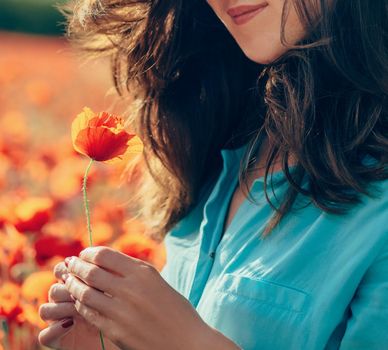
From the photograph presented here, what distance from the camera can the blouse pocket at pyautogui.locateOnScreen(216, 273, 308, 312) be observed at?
1.57 m

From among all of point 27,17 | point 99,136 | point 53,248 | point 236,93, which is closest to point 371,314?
point 99,136

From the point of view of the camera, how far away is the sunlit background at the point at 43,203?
2.23 metres

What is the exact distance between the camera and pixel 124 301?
1.46 m

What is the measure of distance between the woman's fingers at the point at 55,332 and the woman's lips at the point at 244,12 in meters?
0.57

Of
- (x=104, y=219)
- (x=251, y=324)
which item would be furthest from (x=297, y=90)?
(x=104, y=219)

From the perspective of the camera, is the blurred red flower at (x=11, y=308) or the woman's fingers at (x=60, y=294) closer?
the woman's fingers at (x=60, y=294)

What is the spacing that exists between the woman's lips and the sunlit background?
1.47 feet

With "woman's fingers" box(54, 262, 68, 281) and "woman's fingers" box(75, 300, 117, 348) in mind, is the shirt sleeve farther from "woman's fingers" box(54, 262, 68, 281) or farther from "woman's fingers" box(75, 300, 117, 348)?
"woman's fingers" box(54, 262, 68, 281)

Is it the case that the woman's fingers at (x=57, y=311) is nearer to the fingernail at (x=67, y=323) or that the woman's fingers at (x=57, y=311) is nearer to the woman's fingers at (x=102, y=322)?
the fingernail at (x=67, y=323)

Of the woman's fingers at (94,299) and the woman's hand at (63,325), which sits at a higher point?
the woman's fingers at (94,299)

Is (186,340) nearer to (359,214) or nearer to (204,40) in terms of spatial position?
(359,214)

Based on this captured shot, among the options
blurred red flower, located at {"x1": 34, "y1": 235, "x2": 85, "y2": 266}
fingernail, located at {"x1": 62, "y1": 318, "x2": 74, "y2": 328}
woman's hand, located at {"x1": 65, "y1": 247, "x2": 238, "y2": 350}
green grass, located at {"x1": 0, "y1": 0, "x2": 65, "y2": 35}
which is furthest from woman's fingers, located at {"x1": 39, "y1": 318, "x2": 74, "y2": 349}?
green grass, located at {"x1": 0, "y1": 0, "x2": 65, "y2": 35}

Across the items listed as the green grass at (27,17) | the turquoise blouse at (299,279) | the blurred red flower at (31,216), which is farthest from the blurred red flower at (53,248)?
the green grass at (27,17)

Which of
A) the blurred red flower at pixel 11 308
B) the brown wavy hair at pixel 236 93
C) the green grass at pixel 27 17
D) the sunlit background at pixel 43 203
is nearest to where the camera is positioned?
the brown wavy hair at pixel 236 93
